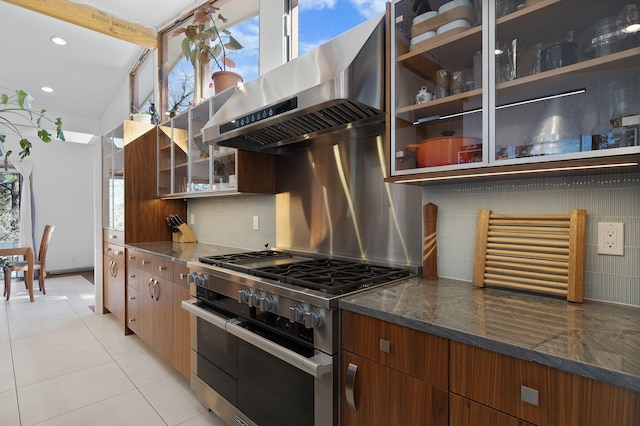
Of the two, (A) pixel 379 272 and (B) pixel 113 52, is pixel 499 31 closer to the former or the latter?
(A) pixel 379 272

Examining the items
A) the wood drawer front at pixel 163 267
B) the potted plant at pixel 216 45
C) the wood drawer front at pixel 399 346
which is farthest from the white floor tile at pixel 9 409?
the potted plant at pixel 216 45

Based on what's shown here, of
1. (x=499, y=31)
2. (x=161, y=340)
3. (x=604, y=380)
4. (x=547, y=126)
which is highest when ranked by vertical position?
(x=499, y=31)

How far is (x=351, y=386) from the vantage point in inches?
47.8

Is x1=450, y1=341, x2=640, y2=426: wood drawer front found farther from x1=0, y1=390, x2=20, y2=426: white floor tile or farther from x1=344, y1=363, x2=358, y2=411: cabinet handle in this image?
x1=0, y1=390, x2=20, y2=426: white floor tile

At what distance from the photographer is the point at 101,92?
18.8ft

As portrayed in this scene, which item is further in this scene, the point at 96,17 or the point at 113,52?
the point at 113,52

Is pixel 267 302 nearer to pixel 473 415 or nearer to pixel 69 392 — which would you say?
pixel 473 415

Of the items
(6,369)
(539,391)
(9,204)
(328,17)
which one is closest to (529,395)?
(539,391)

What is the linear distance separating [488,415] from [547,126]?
37.7 inches

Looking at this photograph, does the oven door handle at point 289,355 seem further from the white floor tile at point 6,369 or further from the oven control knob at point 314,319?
the white floor tile at point 6,369

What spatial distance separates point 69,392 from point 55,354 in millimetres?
836

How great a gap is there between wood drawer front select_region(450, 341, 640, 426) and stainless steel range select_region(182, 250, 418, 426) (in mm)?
494

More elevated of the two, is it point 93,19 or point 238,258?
point 93,19

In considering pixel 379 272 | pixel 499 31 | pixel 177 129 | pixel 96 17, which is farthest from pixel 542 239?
pixel 96 17
